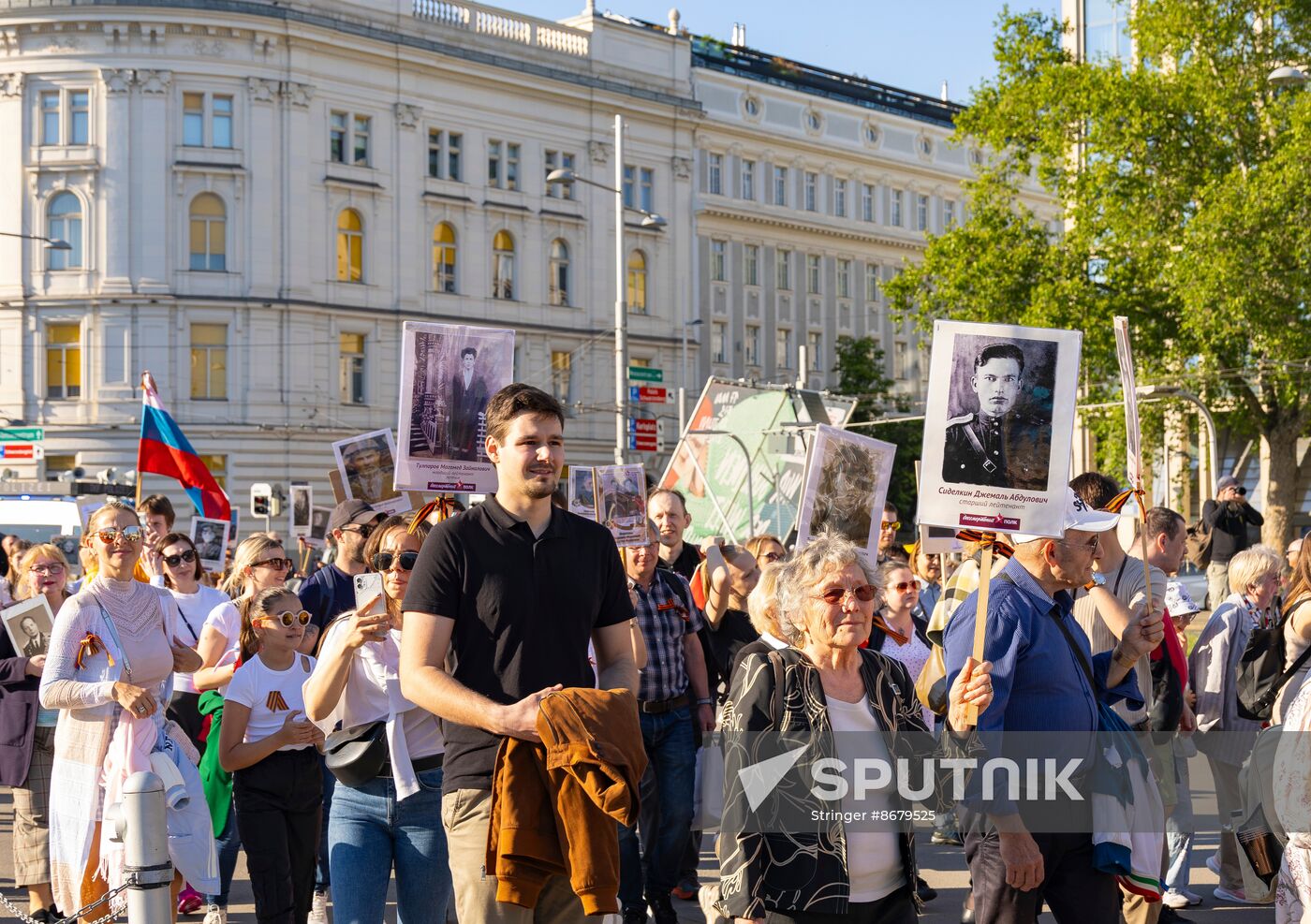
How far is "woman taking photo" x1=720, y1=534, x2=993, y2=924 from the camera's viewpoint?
16.6ft

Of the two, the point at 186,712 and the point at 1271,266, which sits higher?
the point at 1271,266

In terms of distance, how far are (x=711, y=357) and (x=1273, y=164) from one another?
3104cm

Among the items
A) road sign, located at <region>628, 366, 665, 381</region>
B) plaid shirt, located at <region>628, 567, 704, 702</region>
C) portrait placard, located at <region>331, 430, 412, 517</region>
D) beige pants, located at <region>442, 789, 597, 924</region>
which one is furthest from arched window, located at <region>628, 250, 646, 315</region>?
beige pants, located at <region>442, 789, 597, 924</region>

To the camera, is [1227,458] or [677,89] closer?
[1227,458]

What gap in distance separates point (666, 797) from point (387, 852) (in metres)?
2.79

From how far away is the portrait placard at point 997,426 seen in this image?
19.8 feet

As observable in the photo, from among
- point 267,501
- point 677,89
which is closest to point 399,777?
point 267,501

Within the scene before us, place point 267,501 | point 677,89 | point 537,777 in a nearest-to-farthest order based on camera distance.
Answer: point 537,777 < point 267,501 < point 677,89

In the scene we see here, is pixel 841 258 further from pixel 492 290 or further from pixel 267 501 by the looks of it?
pixel 267 501

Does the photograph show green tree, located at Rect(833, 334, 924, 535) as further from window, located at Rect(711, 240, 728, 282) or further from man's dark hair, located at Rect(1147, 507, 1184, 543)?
man's dark hair, located at Rect(1147, 507, 1184, 543)

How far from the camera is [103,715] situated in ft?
23.6

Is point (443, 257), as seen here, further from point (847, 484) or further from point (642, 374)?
point (847, 484)

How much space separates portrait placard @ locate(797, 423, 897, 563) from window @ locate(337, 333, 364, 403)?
41593 mm

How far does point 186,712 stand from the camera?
9.45 metres
